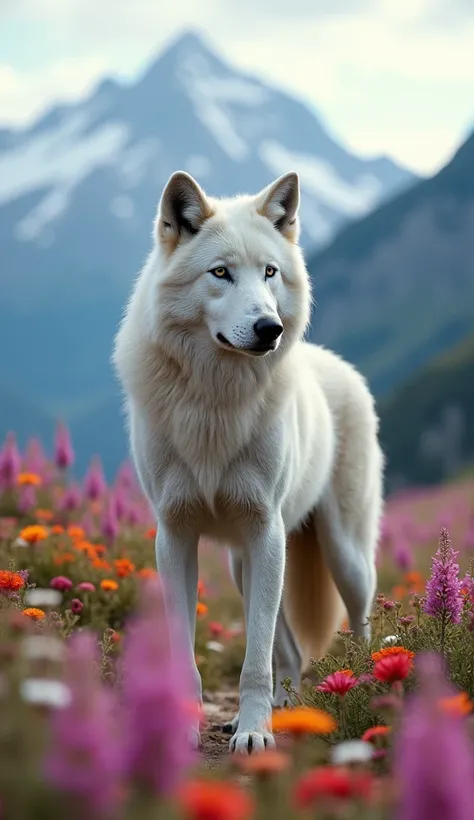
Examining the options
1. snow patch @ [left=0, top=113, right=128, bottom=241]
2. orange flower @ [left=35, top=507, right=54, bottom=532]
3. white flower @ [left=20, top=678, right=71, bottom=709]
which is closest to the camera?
white flower @ [left=20, top=678, right=71, bottom=709]

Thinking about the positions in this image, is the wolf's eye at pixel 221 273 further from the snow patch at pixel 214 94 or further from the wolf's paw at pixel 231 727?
the snow patch at pixel 214 94

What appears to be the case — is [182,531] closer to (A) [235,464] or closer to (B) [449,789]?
(A) [235,464]

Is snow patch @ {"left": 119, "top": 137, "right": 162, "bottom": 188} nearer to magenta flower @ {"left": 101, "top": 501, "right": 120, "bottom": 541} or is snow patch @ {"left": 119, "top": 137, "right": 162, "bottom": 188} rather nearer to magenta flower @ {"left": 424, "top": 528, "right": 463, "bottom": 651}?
magenta flower @ {"left": 101, "top": 501, "right": 120, "bottom": 541}

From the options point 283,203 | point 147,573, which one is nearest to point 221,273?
point 283,203

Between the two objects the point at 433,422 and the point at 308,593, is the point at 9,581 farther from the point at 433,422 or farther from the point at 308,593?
the point at 433,422

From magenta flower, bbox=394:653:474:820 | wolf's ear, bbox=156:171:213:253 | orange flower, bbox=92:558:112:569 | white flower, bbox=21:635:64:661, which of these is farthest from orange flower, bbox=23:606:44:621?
orange flower, bbox=92:558:112:569

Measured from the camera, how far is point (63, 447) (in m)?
7.57

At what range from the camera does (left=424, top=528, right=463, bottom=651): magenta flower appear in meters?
3.44

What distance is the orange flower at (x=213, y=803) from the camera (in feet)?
5.13

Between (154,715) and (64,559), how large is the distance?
4.43m

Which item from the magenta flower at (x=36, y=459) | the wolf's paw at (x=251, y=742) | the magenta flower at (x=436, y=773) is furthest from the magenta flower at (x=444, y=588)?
the magenta flower at (x=36, y=459)

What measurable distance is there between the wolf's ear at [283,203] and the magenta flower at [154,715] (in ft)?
9.99

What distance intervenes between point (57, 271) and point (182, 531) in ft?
404

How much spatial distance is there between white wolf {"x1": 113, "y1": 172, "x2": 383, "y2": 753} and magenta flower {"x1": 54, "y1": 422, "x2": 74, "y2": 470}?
3.08m
